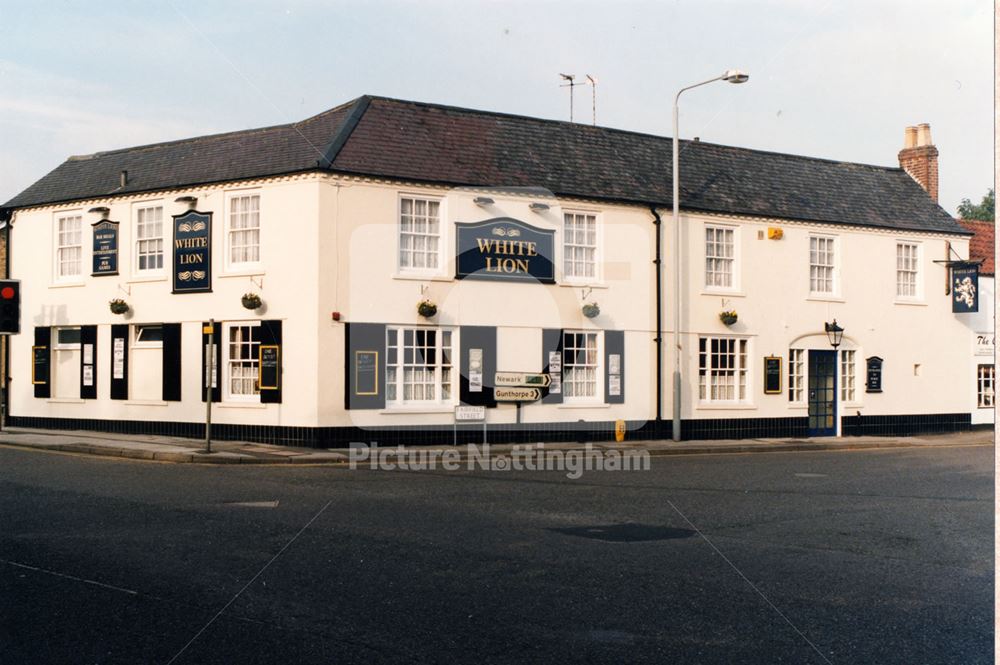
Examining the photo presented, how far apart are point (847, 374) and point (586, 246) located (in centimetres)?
991

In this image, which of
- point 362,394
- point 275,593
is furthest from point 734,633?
point 362,394

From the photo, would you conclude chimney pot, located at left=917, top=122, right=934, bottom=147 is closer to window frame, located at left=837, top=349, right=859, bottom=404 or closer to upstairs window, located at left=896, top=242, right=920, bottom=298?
upstairs window, located at left=896, top=242, right=920, bottom=298

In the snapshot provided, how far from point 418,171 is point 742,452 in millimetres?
10907

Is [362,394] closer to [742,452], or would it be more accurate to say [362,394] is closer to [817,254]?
[742,452]

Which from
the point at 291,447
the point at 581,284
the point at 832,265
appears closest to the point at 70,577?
the point at 291,447

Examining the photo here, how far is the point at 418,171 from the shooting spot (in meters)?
23.7

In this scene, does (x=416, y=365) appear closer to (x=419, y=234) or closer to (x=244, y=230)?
(x=419, y=234)

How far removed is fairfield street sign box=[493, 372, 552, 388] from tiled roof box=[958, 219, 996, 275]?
1674 cm

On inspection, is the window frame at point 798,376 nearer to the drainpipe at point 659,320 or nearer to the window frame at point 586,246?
the drainpipe at point 659,320

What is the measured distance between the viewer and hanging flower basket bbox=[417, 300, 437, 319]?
23.1m

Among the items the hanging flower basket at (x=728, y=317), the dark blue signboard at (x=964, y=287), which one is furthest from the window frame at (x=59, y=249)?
the dark blue signboard at (x=964, y=287)

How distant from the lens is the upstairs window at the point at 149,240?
24.6 metres

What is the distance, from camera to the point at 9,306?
22938mm

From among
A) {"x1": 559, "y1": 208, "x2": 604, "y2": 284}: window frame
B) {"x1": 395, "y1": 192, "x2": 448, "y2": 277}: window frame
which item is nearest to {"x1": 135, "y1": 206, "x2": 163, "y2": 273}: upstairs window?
{"x1": 395, "y1": 192, "x2": 448, "y2": 277}: window frame
